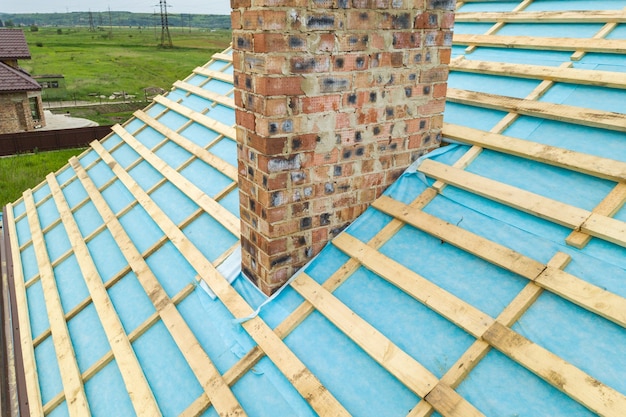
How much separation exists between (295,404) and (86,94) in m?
45.7

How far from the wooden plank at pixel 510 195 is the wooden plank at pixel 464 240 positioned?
0.31 metres

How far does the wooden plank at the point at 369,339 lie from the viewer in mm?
2160

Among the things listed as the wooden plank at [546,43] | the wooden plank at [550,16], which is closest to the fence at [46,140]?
the wooden plank at [550,16]

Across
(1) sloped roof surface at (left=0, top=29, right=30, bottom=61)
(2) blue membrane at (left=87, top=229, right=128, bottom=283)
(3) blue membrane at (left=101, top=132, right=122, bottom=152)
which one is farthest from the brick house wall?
(2) blue membrane at (left=87, top=229, right=128, bottom=283)

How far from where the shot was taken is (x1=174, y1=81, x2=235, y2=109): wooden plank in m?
5.99

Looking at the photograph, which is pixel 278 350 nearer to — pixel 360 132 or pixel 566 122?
pixel 360 132

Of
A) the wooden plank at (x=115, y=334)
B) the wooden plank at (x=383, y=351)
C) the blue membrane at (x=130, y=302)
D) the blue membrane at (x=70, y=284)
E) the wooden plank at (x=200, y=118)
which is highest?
the wooden plank at (x=200, y=118)

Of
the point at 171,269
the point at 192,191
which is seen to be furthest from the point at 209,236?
the point at 192,191

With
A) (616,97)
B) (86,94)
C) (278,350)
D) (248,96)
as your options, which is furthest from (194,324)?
(86,94)

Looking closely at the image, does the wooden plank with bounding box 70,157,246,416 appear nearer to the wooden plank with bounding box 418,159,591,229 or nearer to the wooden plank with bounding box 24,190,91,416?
the wooden plank with bounding box 24,190,91,416

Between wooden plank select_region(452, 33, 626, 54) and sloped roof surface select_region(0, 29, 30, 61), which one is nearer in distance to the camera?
wooden plank select_region(452, 33, 626, 54)

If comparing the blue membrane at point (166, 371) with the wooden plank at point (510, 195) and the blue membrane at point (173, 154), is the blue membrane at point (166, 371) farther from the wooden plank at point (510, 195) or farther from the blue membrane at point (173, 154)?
the blue membrane at point (173, 154)

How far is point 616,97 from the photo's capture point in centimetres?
301

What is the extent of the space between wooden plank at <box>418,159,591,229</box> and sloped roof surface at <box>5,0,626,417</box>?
0.05ft
